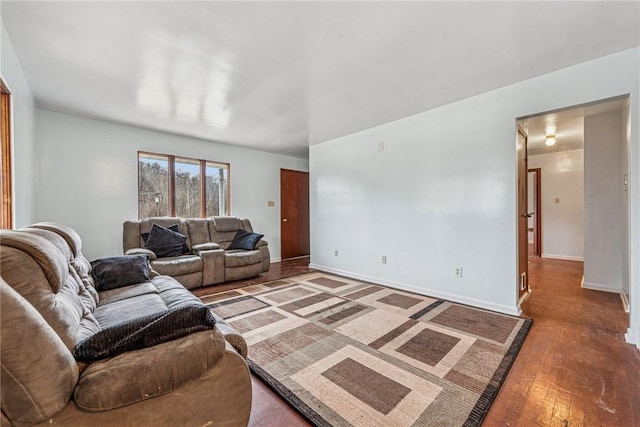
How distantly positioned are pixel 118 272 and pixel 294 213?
4224 millimetres

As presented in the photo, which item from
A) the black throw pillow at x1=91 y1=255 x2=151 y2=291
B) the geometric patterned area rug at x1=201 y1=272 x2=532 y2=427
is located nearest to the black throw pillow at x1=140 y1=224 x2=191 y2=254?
the geometric patterned area rug at x1=201 y1=272 x2=532 y2=427

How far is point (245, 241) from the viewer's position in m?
4.54

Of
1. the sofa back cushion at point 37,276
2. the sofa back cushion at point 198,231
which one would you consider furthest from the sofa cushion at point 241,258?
the sofa back cushion at point 37,276

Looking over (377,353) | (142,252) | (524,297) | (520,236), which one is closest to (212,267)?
(142,252)

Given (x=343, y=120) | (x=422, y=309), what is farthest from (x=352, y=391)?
(x=343, y=120)

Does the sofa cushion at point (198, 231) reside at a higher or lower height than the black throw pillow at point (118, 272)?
higher

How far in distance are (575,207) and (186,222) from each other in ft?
25.4

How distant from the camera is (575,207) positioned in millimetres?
5734

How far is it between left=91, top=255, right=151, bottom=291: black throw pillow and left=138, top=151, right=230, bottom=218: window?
200 cm

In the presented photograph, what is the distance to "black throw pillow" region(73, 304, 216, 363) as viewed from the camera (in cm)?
100

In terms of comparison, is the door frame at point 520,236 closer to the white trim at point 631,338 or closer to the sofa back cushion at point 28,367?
the white trim at point 631,338

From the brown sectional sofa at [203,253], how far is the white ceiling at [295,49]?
168 centimetres

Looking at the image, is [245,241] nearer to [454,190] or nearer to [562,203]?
[454,190]

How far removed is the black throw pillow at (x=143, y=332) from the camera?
100cm
